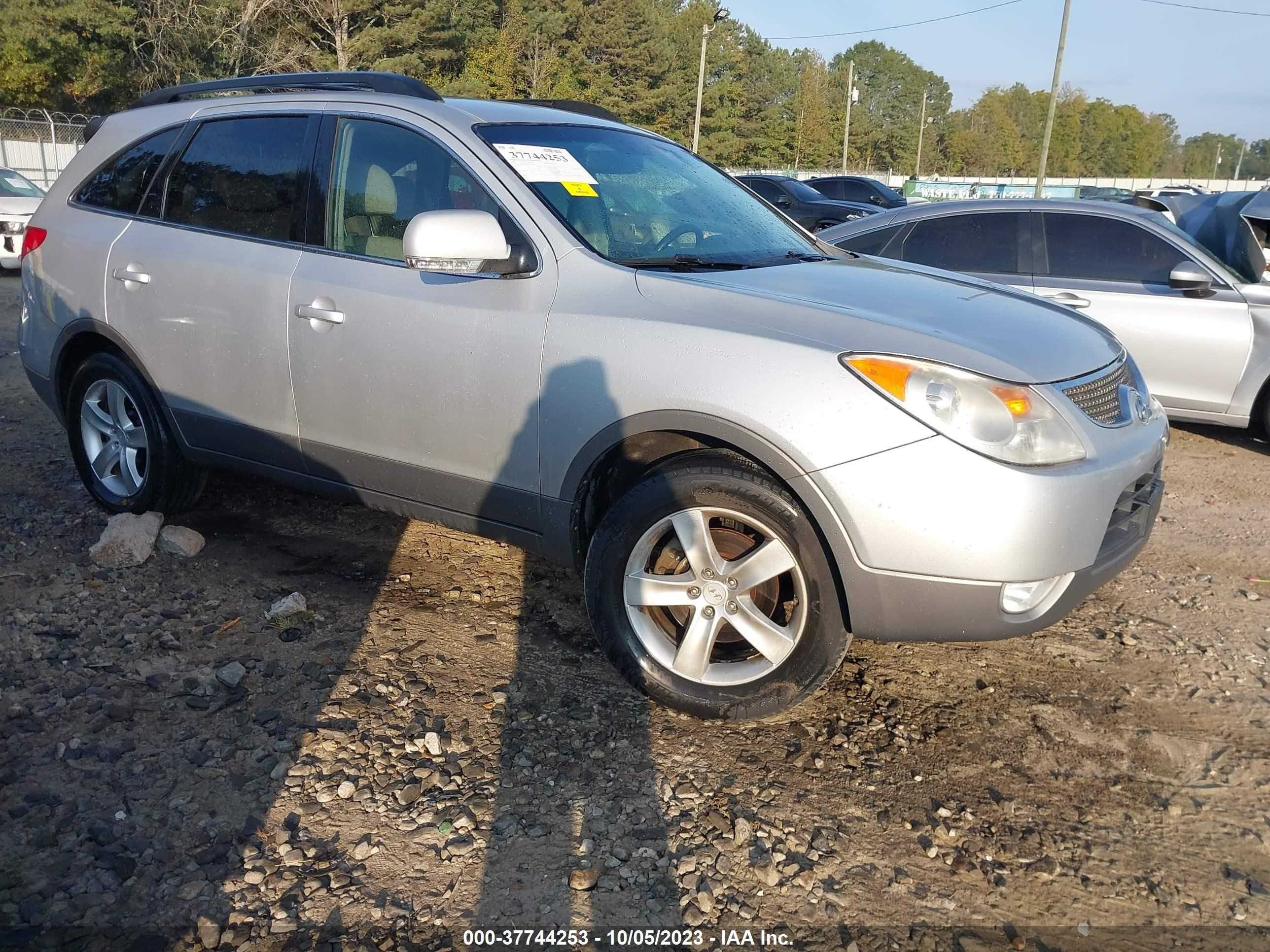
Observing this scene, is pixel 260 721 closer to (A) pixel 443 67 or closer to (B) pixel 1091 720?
(B) pixel 1091 720

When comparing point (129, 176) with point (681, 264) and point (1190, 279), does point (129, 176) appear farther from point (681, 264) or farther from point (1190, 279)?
point (1190, 279)

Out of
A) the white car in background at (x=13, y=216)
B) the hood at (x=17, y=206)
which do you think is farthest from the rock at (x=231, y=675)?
the hood at (x=17, y=206)

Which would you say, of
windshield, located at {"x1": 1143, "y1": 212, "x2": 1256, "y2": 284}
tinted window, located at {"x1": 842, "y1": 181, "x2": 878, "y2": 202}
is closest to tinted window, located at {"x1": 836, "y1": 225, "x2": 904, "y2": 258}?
windshield, located at {"x1": 1143, "y1": 212, "x2": 1256, "y2": 284}

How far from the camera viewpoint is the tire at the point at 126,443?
4.38 meters

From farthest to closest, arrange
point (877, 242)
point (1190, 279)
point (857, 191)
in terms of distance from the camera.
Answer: point (857, 191) < point (877, 242) < point (1190, 279)

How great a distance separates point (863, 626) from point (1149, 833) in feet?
2.92

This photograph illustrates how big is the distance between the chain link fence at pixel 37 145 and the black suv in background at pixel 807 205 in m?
20.0

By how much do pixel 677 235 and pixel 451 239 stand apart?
36.0 inches

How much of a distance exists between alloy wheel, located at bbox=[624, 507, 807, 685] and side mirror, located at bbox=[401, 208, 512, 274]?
103cm

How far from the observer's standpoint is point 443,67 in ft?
167

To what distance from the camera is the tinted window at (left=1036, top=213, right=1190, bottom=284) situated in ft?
21.3

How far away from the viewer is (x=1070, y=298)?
254 inches

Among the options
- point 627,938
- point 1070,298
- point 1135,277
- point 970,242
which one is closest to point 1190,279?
point 1135,277

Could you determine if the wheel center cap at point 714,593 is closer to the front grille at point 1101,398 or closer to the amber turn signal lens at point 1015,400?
the amber turn signal lens at point 1015,400
